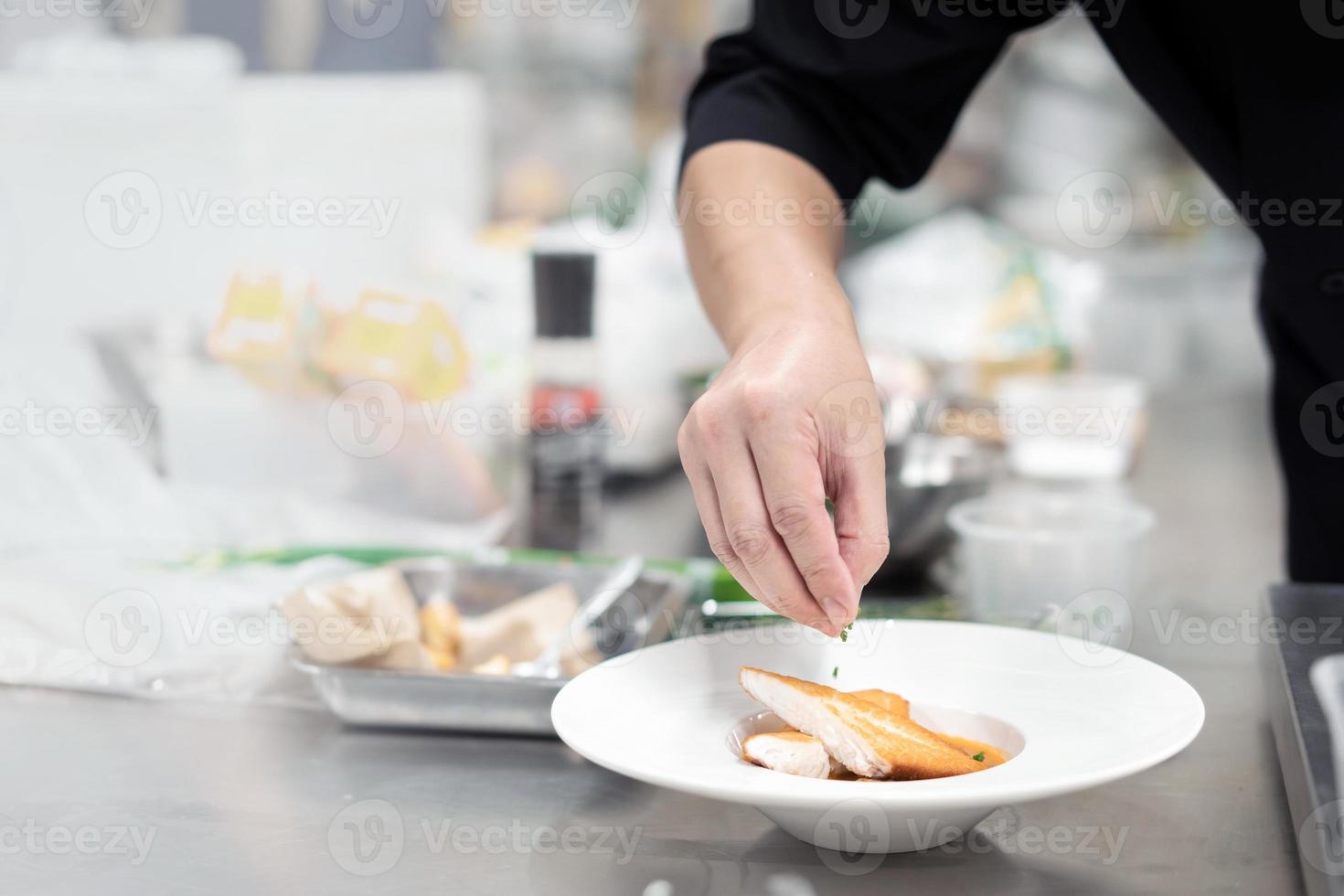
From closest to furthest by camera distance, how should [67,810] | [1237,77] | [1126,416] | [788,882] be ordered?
[788,882], [67,810], [1237,77], [1126,416]

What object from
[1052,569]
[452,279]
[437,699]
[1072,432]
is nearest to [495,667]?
[437,699]

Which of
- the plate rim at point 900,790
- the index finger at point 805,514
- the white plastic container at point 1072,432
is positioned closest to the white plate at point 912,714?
the plate rim at point 900,790

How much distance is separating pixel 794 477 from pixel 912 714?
210 millimetres

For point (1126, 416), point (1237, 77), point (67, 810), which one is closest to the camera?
point (67, 810)

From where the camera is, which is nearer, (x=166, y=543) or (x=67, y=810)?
(x=67, y=810)

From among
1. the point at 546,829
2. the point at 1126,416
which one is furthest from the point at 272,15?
the point at 546,829

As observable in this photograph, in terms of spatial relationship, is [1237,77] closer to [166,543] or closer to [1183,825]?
[1183,825]

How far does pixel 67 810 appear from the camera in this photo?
0.77 m

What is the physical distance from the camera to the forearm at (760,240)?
815 millimetres

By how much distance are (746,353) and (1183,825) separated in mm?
376

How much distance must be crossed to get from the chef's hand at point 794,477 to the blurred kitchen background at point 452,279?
0.55 m

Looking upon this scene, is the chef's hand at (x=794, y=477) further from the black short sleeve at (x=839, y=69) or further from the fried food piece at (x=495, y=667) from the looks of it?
the black short sleeve at (x=839, y=69)

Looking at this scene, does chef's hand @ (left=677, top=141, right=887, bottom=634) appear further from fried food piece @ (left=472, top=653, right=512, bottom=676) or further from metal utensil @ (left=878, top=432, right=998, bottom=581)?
metal utensil @ (left=878, top=432, right=998, bottom=581)

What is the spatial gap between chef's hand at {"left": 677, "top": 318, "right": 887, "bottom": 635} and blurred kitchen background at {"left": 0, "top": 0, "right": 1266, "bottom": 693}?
21.8 inches
